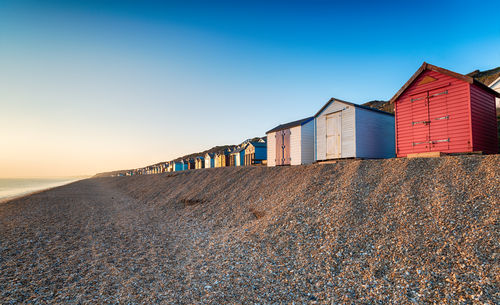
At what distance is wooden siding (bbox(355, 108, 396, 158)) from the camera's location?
17156 millimetres

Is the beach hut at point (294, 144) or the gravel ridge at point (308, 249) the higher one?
the beach hut at point (294, 144)

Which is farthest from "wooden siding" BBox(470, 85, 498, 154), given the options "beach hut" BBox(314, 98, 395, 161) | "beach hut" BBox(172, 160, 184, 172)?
"beach hut" BBox(172, 160, 184, 172)

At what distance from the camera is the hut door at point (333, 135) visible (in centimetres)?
1789

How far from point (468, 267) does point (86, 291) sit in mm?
8884

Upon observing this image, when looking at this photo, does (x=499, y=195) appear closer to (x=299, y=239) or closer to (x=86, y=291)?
(x=299, y=239)

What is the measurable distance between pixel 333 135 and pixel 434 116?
6.16m

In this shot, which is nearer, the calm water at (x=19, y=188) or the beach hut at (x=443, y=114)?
the beach hut at (x=443, y=114)

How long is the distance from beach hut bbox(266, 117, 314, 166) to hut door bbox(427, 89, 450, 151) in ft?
29.6

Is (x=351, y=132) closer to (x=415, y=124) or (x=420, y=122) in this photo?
(x=415, y=124)

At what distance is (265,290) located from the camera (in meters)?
5.70

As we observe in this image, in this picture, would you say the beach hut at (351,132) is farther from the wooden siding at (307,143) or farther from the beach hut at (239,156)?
the beach hut at (239,156)

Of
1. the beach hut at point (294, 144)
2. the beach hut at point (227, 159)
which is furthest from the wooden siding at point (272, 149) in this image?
the beach hut at point (227, 159)

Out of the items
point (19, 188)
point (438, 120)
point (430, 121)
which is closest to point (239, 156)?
point (430, 121)

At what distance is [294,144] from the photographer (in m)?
21.5
